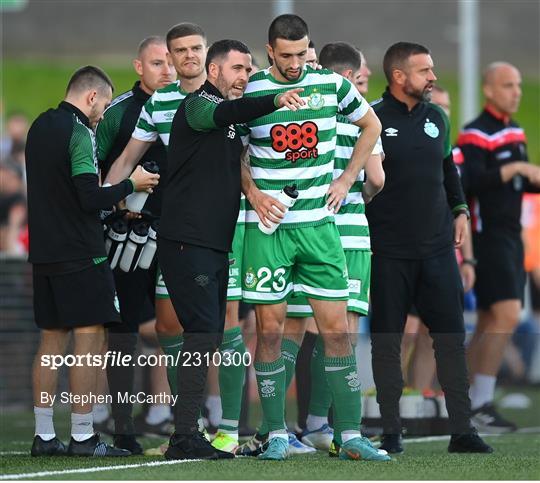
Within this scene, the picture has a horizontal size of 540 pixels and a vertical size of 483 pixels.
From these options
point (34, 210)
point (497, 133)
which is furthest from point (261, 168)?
point (497, 133)

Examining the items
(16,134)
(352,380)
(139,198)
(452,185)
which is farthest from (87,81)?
(16,134)

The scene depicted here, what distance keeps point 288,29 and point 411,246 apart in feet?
6.21

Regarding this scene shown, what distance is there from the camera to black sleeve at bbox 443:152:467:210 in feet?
31.3

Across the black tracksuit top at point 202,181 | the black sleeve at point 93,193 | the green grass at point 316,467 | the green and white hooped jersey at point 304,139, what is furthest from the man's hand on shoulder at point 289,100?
the green grass at point 316,467

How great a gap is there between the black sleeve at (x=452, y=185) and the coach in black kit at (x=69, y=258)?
86.5 inches

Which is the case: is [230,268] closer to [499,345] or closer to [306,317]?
[306,317]

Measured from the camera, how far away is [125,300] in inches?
358

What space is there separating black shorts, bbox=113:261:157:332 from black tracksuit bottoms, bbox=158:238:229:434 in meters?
1.08

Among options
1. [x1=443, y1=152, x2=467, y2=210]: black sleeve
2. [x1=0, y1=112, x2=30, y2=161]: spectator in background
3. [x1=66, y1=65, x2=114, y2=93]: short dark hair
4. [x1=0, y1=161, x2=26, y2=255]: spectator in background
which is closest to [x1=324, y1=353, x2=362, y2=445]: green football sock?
[x1=443, y1=152, x2=467, y2=210]: black sleeve

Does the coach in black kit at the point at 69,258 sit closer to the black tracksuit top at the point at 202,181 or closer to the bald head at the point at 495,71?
the black tracksuit top at the point at 202,181

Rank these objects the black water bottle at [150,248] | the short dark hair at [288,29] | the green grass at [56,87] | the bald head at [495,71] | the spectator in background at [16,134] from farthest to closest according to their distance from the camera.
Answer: the green grass at [56,87] < the spectator in background at [16,134] < the bald head at [495,71] < the black water bottle at [150,248] < the short dark hair at [288,29]

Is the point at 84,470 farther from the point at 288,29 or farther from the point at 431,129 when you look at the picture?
the point at 431,129

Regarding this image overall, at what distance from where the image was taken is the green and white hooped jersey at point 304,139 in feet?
26.0

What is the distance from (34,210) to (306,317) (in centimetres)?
176
